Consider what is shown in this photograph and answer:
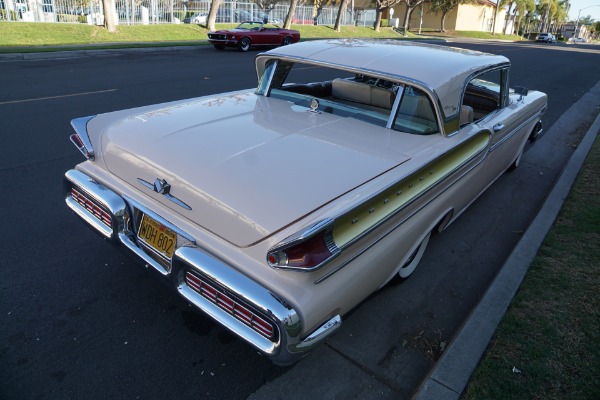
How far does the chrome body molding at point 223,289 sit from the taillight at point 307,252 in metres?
0.15

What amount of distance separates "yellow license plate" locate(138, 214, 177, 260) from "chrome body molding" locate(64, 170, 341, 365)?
0.04m

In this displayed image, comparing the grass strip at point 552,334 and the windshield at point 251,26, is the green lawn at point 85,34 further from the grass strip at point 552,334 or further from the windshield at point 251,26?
the grass strip at point 552,334

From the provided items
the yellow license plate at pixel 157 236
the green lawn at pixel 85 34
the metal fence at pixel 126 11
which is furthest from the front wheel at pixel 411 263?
the metal fence at pixel 126 11

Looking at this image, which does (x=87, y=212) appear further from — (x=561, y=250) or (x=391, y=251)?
(x=561, y=250)

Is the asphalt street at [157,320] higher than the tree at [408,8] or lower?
lower

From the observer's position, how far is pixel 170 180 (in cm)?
232

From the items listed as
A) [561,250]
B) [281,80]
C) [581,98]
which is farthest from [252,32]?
[561,250]

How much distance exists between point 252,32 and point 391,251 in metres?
17.9

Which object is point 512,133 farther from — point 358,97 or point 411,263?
point 411,263

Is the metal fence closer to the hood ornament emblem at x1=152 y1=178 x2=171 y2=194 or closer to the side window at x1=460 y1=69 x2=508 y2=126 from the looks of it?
the side window at x1=460 y1=69 x2=508 y2=126

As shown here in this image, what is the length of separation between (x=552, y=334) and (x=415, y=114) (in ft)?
5.49

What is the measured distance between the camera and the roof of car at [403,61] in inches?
123

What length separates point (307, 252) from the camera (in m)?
1.98

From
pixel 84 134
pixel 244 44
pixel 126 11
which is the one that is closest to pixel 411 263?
pixel 84 134
